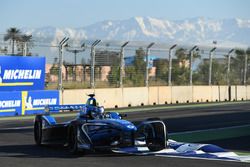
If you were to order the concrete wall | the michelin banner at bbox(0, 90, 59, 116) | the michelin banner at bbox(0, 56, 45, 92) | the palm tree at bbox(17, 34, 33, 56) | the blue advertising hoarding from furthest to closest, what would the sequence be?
the concrete wall, the palm tree at bbox(17, 34, 33, 56), the michelin banner at bbox(0, 56, 45, 92), the michelin banner at bbox(0, 90, 59, 116), the blue advertising hoarding

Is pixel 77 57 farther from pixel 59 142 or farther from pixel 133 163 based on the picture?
pixel 133 163

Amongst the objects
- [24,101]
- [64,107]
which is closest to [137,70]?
[24,101]

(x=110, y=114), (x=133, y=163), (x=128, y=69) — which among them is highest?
(x=128, y=69)

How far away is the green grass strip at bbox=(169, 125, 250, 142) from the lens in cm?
1525

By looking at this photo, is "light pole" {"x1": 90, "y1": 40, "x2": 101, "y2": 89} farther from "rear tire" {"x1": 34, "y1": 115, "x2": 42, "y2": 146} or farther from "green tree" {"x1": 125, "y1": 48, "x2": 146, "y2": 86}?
"rear tire" {"x1": 34, "y1": 115, "x2": 42, "y2": 146}

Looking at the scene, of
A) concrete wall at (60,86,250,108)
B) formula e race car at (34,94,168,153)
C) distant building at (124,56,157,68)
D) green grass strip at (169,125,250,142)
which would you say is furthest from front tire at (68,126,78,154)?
distant building at (124,56,157,68)

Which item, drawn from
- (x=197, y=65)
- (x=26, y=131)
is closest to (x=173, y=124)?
(x=26, y=131)

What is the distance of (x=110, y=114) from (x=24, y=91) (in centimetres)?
1413

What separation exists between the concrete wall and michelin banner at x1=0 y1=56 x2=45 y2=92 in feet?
4.68

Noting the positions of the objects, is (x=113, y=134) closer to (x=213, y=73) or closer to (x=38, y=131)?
(x=38, y=131)

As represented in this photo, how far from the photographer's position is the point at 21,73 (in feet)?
88.8

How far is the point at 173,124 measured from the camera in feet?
65.0

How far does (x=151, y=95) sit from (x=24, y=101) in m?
9.06

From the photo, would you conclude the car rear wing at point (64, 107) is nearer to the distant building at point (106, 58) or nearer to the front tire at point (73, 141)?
the front tire at point (73, 141)
